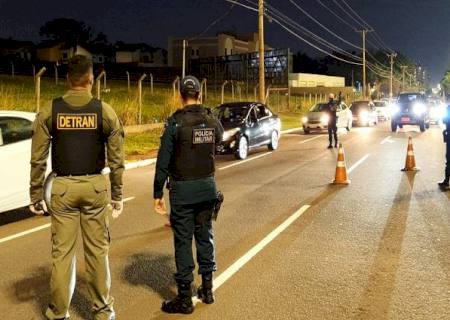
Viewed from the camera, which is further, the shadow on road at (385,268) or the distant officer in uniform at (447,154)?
the distant officer in uniform at (447,154)

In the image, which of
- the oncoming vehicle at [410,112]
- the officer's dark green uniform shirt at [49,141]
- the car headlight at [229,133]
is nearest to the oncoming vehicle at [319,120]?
the oncoming vehicle at [410,112]

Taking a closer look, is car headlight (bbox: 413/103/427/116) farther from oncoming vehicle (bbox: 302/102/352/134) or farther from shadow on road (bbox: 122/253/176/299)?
shadow on road (bbox: 122/253/176/299)

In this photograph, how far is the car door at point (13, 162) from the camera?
8242 mm

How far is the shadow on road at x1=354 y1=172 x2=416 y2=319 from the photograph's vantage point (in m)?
4.76

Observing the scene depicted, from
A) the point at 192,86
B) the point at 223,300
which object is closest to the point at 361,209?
the point at 223,300

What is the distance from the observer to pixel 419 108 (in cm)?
2875

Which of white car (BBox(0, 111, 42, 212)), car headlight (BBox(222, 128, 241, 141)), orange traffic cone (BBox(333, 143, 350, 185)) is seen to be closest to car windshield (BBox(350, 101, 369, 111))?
car headlight (BBox(222, 128, 241, 141))

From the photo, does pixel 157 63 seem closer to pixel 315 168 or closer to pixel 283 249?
pixel 315 168

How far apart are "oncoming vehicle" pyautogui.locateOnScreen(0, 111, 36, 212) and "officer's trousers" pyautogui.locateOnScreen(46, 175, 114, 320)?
445 centimetres

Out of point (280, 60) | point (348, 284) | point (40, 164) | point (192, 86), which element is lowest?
point (348, 284)

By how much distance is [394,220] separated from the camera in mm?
8297

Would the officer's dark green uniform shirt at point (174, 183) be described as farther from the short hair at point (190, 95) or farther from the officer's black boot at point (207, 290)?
the officer's black boot at point (207, 290)

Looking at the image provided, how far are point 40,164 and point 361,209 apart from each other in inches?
243

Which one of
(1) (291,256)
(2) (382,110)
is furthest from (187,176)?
(2) (382,110)
